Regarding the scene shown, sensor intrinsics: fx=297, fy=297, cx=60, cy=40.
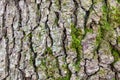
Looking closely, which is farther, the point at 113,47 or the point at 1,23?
the point at 1,23

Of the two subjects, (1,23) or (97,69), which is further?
(1,23)

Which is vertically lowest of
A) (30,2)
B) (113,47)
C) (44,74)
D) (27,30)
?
(44,74)

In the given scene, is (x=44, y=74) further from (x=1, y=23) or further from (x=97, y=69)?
(x=1, y=23)

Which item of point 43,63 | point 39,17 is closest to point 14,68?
point 43,63

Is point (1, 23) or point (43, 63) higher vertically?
point (1, 23)

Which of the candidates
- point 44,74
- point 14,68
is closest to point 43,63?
point 44,74

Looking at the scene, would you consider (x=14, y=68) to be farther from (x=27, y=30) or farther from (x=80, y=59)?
(x=80, y=59)
